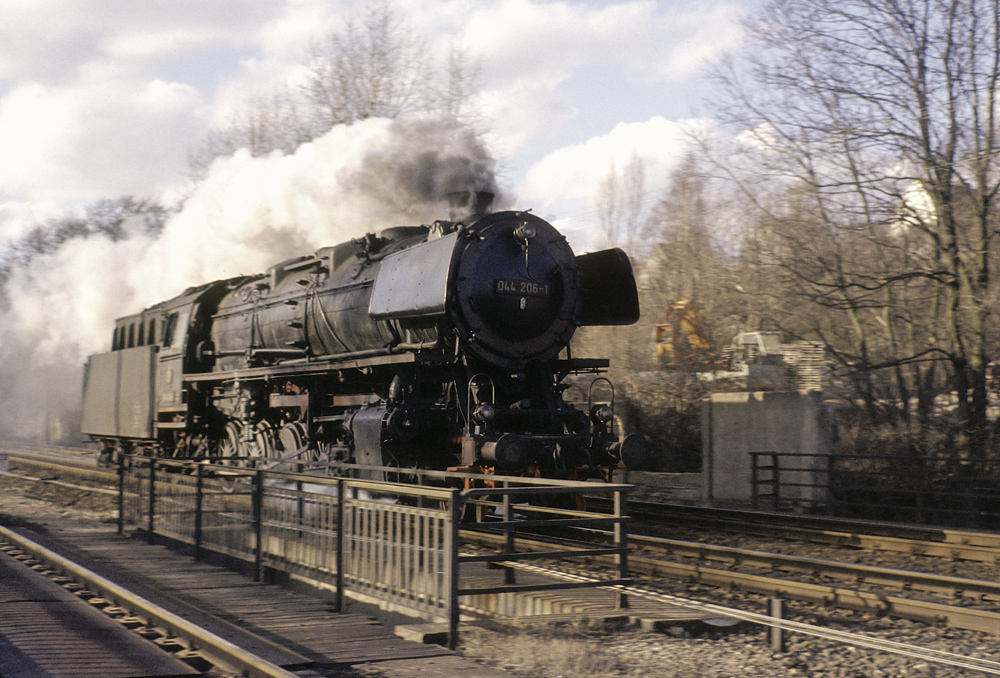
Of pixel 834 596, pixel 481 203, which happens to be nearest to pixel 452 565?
pixel 834 596

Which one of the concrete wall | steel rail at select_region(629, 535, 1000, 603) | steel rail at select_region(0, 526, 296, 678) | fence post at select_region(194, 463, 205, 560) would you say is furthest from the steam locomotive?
the concrete wall

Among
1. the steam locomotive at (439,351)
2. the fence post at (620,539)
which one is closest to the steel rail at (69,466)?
the steam locomotive at (439,351)

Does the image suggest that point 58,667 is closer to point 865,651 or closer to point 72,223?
point 865,651

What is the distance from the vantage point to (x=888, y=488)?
44.3ft

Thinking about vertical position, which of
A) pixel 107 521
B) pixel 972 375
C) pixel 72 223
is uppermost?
pixel 72 223

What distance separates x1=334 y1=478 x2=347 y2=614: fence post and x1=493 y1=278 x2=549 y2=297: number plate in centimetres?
405

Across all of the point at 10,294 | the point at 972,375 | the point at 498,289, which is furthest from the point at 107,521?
the point at 10,294

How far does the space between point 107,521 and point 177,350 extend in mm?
4193

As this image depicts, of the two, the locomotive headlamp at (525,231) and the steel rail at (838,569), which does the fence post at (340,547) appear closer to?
the steel rail at (838,569)

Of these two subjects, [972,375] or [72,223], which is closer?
[972,375]

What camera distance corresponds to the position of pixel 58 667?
5.50 m

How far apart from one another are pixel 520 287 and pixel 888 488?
6.40 metres

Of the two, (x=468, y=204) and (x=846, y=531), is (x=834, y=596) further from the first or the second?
(x=468, y=204)

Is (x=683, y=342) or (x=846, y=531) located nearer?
(x=846, y=531)
